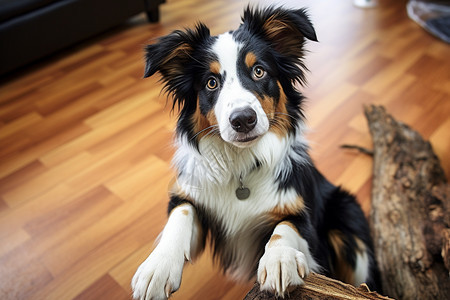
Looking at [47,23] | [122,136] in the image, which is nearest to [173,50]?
[122,136]

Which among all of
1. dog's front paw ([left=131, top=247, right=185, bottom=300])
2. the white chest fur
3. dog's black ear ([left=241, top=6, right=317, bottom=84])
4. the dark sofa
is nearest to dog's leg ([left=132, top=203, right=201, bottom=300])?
dog's front paw ([left=131, top=247, right=185, bottom=300])

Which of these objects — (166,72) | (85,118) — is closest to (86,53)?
(85,118)

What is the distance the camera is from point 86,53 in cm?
362

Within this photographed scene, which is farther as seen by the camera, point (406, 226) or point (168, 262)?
point (406, 226)

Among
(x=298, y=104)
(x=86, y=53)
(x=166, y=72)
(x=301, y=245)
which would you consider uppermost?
(x=166, y=72)

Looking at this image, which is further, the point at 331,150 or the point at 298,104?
the point at 331,150

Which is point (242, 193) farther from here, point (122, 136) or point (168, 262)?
point (122, 136)

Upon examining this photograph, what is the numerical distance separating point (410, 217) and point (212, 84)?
1.05 m

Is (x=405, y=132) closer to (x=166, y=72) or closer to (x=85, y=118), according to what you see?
(x=166, y=72)

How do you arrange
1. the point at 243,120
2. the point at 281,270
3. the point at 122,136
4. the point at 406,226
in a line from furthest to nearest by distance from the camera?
the point at 122,136, the point at 406,226, the point at 243,120, the point at 281,270

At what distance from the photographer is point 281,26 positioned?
1357 mm

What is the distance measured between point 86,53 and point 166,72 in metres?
2.55

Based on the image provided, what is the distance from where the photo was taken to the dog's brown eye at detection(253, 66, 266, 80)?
4.30ft

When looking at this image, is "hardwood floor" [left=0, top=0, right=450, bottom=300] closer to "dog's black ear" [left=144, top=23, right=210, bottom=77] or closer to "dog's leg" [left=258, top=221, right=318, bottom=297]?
"dog's black ear" [left=144, top=23, right=210, bottom=77]
